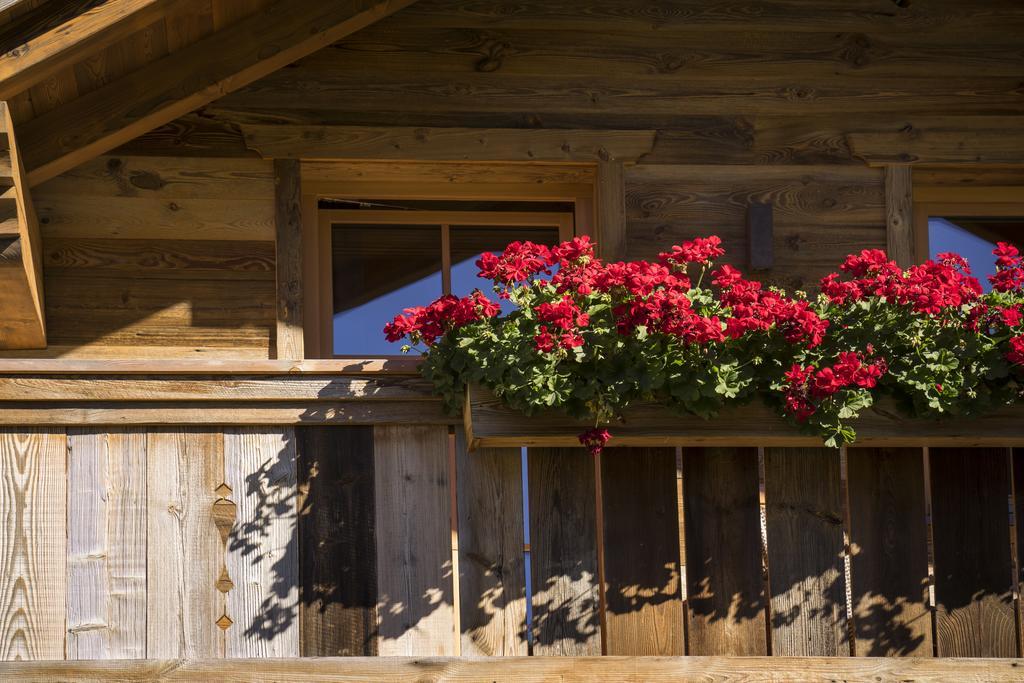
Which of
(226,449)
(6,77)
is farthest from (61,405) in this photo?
(6,77)

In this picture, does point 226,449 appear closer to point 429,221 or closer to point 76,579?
point 76,579

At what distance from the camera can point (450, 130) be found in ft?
20.4

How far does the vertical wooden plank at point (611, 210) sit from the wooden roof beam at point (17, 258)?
2249 mm

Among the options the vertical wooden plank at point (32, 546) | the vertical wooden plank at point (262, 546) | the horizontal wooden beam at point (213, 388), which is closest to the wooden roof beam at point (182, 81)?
the horizontal wooden beam at point (213, 388)

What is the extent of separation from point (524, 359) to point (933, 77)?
115 inches

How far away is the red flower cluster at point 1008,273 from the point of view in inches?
→ 193

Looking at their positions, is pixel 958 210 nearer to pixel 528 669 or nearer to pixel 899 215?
pixel 899 215

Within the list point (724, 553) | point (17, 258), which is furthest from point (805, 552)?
point (17, 258)

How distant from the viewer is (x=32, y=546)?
4.62 metres

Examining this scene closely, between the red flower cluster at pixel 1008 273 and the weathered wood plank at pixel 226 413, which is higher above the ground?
the red flower cluster at pixel 1008 273

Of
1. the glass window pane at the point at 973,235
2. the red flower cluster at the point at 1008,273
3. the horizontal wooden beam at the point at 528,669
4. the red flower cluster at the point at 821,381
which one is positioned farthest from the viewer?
the glass window pane at the point at 973,235

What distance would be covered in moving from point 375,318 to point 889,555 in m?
2.60

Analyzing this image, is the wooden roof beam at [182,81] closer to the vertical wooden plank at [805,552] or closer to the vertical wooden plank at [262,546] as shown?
the vertical wooden plank at [262,546]

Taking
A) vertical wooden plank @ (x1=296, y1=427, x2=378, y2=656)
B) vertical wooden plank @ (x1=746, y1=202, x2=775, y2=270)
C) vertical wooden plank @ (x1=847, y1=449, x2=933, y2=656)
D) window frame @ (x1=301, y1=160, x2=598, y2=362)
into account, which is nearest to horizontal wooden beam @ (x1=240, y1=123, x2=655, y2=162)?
window frame @ (x1=301, y1=160, x2=598, y2=362)
